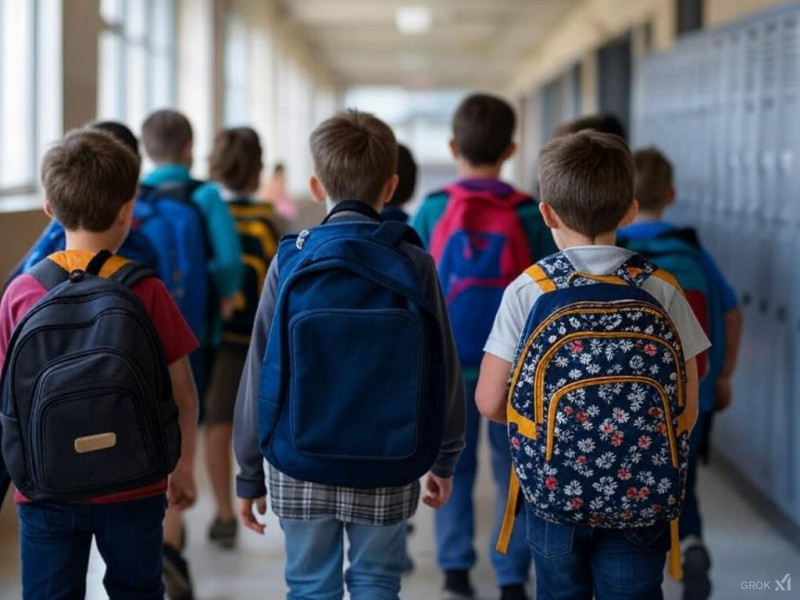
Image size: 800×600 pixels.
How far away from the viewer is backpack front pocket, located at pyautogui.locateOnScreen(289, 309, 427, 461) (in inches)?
83.8

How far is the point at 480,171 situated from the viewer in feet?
11.2

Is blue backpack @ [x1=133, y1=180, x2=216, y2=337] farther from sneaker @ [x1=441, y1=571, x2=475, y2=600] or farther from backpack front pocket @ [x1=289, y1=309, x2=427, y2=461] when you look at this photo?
backpack front pocket @ [x1=289, y1=309, x2=427, y2=461]

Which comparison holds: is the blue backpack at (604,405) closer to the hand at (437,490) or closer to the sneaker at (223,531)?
the hand at (437,490)

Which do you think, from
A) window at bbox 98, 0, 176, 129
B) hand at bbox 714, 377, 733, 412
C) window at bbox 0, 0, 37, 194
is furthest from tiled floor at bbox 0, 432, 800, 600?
window at bbox 98, 0, 176, 129

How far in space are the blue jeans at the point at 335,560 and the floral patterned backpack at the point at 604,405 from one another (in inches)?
13.0

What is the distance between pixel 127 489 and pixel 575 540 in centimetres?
77

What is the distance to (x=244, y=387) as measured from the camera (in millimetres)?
2314

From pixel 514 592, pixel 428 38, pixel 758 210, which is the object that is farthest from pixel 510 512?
pixel 428 38

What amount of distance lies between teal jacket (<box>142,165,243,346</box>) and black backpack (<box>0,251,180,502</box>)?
1616 millimetres

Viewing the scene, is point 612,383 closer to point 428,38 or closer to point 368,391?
point 368,391

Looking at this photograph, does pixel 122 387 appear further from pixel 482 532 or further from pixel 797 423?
pixel 797 423

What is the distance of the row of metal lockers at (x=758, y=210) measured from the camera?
4336 mm

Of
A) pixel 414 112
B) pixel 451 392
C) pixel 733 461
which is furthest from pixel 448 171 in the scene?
pixel 451 392

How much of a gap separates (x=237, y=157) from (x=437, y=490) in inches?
76.9
